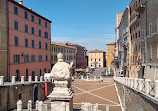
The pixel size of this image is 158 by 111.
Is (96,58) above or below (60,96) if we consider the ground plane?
above

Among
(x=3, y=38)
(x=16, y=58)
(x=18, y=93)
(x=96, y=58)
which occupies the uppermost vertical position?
(x=3, y=38)

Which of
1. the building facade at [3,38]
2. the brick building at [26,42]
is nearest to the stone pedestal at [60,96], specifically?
the building facade at [3,38]

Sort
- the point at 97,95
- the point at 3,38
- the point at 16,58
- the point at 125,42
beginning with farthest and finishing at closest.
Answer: the point at 125,42 < the point at 16,58 < the point at 3,38 < the point at 97,95

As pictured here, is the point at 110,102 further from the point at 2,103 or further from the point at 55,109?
the point at 55,109

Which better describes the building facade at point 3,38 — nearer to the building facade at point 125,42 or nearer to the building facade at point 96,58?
the building facade at point 125,42

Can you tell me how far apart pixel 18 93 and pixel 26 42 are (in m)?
15.0

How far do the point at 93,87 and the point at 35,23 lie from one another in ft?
66.9

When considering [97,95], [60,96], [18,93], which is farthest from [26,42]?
[60,96]

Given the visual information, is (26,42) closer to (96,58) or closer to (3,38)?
(3,38)

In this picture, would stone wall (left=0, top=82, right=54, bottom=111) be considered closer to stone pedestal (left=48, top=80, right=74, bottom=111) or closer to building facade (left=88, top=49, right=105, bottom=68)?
stone pedestal (left=48, top=80, right=74, bottom=111)

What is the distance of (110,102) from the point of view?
2250 centimetres

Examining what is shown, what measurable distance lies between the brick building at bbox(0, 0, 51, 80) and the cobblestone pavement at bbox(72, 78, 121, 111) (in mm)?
11412

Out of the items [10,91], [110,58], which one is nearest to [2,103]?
[10,91]

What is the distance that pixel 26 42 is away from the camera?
3334cm
